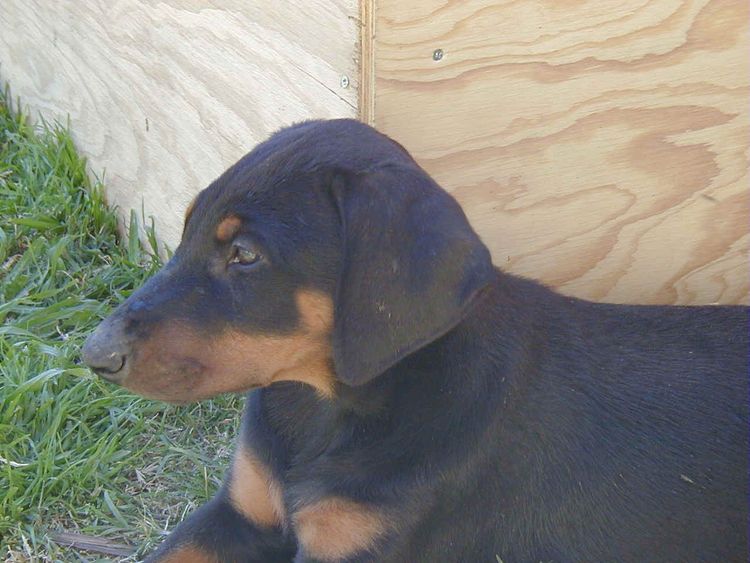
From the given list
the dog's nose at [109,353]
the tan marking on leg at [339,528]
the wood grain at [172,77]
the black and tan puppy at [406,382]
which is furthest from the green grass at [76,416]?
the dog's nose at [109,353]

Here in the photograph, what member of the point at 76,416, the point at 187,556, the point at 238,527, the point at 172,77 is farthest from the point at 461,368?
the point at 172,77

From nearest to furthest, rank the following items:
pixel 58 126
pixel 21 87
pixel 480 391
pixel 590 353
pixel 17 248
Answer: pixel 480 391 → pixel 590 353 → pixel 17 248 → pixel 58 126 → pixel 21 87

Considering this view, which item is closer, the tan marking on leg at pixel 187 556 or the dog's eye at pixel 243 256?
the dog's eye at pixel 243 256

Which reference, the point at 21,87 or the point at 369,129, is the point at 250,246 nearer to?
the point at 369,129

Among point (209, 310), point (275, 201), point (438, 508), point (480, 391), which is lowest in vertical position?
point (438, 508)

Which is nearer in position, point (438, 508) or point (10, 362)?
point (438, 508)

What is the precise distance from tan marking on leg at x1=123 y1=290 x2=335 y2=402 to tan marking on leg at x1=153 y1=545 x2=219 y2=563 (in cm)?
57

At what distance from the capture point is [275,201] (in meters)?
2.79

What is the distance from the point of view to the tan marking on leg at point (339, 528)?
2840mm

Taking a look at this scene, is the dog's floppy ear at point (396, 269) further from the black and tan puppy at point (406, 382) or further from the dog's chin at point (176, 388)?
the dog's chin at point (176, 388)

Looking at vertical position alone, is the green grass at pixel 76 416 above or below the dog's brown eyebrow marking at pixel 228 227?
below

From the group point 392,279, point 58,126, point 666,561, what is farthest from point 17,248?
point 666,561

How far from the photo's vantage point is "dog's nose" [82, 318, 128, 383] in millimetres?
2732

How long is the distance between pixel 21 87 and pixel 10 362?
186 cm
